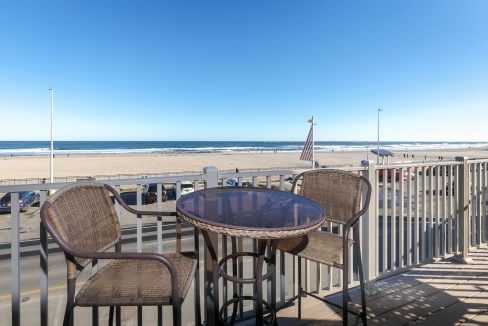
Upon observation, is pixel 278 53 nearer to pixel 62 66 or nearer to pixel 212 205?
pixel 62 66

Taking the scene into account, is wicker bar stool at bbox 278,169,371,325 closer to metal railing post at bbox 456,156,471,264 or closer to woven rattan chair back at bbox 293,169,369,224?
woven rattan chair back at bbox 293,169,369,224

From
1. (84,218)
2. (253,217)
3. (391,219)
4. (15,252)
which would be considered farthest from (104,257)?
(391,219)

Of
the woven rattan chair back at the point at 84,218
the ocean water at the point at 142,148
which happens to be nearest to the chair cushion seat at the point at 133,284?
the woven rattan chair back at the point at 84,218

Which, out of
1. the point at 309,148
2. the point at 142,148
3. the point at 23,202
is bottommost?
the point at 23,202

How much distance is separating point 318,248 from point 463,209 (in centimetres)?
232

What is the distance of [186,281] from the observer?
1225mm

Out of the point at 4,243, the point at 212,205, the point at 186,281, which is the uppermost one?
the point at 212,205

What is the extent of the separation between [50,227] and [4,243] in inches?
343

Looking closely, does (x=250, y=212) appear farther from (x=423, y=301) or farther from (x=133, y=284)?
(x=423, y=301)

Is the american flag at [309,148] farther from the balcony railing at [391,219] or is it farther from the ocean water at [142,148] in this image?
the ocean water at [142,148]

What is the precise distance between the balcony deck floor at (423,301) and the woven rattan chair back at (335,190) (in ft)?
2.45

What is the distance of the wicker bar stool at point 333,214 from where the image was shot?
5.03ft

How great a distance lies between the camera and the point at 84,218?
4.14 ft

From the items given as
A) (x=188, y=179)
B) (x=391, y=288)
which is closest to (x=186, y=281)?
(x=188, y=179)
